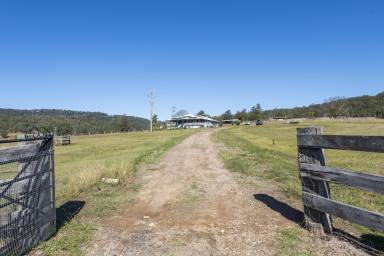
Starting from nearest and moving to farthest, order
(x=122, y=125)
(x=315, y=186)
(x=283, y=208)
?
1. (x=315, y=186)
2. (x=283, y=208)
3. (x=122, y=125)

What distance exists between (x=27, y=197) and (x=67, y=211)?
202 cm

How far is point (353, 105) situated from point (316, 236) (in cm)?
18546

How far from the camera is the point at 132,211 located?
22.3 feet

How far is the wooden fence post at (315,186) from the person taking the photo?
16.9 feet

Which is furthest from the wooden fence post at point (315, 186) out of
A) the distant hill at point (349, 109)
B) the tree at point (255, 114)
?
the distant hill at point (349, 109)

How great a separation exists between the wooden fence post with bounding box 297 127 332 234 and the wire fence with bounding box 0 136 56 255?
4488 mm

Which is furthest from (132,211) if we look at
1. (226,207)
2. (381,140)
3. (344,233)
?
(381,140)

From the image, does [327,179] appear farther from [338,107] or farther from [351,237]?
[338,107]

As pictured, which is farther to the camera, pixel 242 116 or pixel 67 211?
pixel 242 116

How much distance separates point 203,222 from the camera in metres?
5.92

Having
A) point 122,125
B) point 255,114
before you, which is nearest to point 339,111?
point 255,114

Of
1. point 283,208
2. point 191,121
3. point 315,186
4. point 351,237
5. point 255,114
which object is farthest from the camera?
point 255,114

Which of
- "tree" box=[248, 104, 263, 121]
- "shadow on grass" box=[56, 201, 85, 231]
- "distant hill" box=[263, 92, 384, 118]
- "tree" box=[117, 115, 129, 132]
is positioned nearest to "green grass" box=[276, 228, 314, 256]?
"shadow on grass" box=[56, 201, 85, 231]

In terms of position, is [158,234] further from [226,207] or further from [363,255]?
[363,255]
